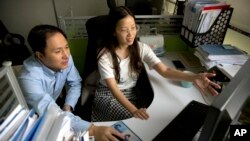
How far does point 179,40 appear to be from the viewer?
1654 millimetres

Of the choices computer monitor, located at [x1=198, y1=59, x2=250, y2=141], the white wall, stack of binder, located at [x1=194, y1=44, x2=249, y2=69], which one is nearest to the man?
computer monitor, located at [x1=198, y1=59, x2=250, y2=141]

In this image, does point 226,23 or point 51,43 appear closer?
point 51,43

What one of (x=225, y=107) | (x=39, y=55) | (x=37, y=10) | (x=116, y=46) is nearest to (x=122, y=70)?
(x=116, y=46)

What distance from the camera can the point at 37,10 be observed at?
10.1 ft

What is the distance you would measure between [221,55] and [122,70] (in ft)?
2.00

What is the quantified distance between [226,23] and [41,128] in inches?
50.3

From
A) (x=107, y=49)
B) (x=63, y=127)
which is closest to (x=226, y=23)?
(x=107, y=49)

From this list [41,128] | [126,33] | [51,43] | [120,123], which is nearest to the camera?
[41,128]

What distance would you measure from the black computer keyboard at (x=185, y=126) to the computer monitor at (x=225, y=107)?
12.8 inches

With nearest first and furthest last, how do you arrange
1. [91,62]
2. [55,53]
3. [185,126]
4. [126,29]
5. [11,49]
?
[185,126] → [55,53] → [126,29] → [91,62] → [11,49]

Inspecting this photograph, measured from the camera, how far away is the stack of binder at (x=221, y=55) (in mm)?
1159

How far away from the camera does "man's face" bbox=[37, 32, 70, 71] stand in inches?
40.1

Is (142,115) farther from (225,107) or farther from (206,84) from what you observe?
(225,107)

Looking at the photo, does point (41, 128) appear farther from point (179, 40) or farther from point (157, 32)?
point (179, 40)
